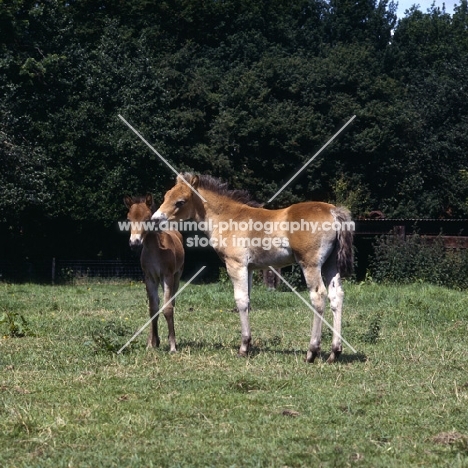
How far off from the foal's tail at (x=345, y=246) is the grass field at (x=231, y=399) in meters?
1.14

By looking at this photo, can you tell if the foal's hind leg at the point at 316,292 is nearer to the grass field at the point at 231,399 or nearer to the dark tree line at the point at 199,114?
the grass field at the point at 231,399

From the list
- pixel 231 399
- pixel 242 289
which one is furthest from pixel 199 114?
pixel 231 399

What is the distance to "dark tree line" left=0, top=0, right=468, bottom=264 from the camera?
99.2 feet

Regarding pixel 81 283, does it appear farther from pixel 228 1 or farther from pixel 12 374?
pixel 12 374

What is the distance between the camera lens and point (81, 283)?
2897 cm

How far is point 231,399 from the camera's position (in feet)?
25.9

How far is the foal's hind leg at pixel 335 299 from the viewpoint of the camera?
1023 centimetres

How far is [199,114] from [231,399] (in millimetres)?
25790

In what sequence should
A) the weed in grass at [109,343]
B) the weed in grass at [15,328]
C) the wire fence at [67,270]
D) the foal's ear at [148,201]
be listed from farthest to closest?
the wire fence at [67,270] → the weed in grass at [15,328] → the foal's ear at [148,201] → the weed in grass at [109,343]

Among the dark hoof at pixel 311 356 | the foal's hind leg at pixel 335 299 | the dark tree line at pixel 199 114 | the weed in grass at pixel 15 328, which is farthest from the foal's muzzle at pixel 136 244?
the dark tree line at pixel 199 114

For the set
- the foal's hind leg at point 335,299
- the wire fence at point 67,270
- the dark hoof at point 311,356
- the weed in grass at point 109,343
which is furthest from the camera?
the wire fence at point 67,270

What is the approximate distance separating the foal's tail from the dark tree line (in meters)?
18.5

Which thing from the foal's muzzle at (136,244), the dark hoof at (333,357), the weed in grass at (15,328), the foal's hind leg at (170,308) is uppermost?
the foal's muzzle at (136,244)

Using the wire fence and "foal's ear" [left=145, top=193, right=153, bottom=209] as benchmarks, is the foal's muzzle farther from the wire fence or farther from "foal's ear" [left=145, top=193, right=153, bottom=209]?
the wire fence
